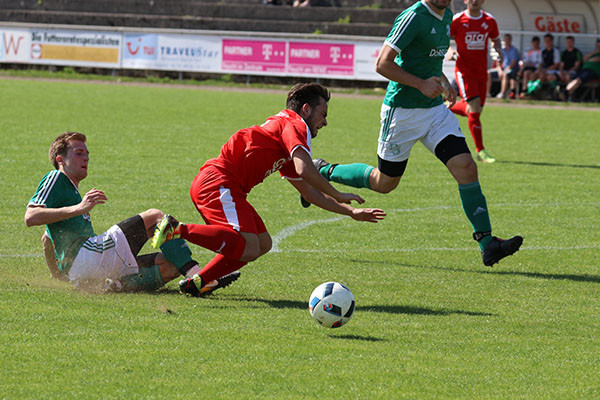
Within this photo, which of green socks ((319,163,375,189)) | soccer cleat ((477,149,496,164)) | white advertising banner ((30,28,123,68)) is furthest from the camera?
white advertising banner ((30,28,123,68))

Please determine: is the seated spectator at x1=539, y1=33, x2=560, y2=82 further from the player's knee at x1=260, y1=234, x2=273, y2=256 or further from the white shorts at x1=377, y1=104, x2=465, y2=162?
the player's knee at x1=260, y1=234, x2=273, y2=256

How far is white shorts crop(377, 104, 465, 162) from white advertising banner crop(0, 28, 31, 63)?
22470 millimetres

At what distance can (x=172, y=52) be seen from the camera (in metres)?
27.2

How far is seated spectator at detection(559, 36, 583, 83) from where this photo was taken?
24.5 m

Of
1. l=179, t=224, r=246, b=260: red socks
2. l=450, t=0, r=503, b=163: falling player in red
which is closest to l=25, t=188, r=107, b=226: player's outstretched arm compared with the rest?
l=179, t=224, r=246, b=260: red socks

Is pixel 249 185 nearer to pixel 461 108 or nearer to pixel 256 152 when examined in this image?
pixel 256 152

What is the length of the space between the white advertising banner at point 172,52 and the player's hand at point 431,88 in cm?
2053

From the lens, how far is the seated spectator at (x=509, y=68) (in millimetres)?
24781

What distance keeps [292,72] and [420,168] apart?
14351mm

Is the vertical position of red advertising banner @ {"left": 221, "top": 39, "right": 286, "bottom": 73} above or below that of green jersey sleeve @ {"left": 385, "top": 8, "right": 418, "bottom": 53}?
below

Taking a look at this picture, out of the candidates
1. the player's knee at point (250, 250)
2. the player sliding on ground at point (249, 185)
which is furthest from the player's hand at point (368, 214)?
the player's knee at point (250, 250)

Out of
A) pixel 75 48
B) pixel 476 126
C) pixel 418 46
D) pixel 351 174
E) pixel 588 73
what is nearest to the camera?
pixel 418 46

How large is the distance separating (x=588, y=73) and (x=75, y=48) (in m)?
14.7

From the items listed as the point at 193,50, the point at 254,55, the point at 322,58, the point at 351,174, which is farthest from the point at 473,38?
the point at 193,50
